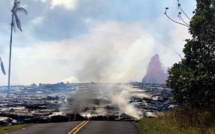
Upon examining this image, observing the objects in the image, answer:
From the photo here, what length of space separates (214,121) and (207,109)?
281 cm

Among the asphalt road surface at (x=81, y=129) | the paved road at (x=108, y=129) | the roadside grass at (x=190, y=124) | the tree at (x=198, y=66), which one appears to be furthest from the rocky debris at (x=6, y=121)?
the tree at (x=198, y=66)

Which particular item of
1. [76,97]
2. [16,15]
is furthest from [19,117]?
[16,15]

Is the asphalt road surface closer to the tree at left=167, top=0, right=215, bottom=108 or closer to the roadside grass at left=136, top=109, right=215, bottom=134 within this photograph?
the roadside grass at left=136, top=109, right=215, bottom=134

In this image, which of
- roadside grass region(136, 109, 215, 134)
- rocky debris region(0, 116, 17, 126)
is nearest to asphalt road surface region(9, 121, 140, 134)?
roadside grass region(136, 109, 215, 134)

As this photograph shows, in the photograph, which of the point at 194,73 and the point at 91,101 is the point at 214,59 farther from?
the point at 91,101

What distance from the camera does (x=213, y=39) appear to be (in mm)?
25734

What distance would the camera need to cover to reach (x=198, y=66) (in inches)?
1028

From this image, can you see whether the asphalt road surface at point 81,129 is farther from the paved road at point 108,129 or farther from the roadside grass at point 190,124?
the roadside grass at point 190,124

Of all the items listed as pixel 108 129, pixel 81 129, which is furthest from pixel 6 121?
pixel 108 129

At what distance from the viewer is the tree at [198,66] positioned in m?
24.8

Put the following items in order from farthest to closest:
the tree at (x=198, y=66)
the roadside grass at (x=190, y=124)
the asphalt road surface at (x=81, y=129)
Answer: the tree at (x=198, y=66) → the asphalt road surface at (x=81, y=129) → the roadside grass at (x=190, y=124)

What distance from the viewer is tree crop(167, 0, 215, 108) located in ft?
81.4

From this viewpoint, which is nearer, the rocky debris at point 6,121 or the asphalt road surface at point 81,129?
the asphalt road surface at point 81,129

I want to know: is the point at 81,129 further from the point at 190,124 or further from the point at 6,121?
the point at 6,121
